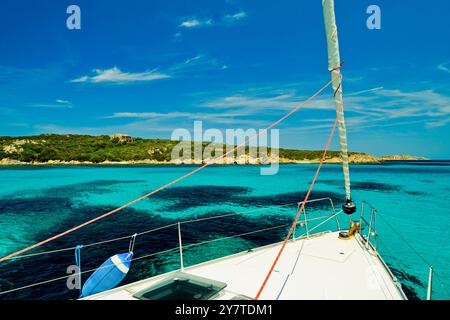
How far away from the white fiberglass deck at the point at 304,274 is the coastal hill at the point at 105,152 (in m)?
96.4

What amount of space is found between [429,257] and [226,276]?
42.2ft

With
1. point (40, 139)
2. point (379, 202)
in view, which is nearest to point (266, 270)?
point (379, 202)

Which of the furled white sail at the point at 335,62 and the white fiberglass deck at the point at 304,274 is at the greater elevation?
the furled white sail at the point at 335,62

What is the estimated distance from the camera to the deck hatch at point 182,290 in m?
4.10

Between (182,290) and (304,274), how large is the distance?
2616 mm

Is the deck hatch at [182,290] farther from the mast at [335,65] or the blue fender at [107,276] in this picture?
the mast at [335,65]

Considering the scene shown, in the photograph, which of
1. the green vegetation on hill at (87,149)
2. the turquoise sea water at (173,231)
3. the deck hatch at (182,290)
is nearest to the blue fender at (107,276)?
the deck hatch at (182,290)

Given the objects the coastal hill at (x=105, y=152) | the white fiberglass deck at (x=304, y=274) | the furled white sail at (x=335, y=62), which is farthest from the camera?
the coastal hill at (x=105, y=152)

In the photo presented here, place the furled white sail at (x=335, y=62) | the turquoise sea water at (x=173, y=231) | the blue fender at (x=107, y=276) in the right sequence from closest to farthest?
the blue fender at (x=107, y=276), the furled white sail at (x=335, y=62), the turquoise sea water at (x=173, y=231)

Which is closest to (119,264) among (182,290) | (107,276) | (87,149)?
(107,276)

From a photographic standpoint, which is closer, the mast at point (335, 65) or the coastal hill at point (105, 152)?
Result: the mast at point (335, 65)

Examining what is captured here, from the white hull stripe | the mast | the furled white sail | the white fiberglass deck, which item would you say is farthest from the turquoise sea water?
the white hull stripe

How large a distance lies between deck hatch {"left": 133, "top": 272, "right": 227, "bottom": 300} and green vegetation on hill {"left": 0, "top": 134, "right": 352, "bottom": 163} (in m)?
109

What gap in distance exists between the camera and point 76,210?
22.2m
